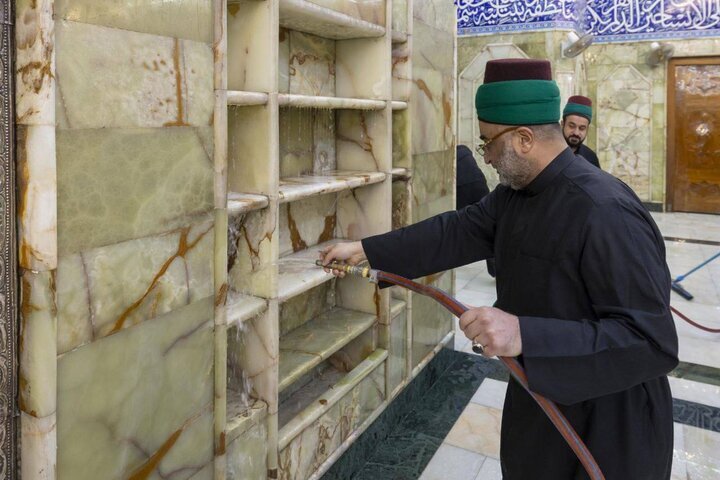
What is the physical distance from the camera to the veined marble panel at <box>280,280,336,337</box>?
96.7 inches

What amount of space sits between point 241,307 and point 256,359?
0.66 ft

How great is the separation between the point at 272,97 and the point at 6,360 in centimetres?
96

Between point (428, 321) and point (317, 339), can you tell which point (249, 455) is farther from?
point (428, 321)

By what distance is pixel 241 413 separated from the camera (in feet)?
6.00

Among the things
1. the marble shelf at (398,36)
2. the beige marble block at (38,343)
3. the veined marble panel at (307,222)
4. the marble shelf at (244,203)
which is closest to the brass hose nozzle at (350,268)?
the marble shelf at (244,203)

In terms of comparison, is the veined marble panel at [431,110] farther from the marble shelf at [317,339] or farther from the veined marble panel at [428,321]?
the marble shelf at [317,339]

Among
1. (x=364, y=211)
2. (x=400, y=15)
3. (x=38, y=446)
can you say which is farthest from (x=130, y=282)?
(x=400, y=15)

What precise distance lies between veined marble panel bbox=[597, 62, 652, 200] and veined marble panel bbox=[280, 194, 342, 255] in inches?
278

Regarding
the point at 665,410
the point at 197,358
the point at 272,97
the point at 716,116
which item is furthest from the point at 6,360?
the point at 716,116

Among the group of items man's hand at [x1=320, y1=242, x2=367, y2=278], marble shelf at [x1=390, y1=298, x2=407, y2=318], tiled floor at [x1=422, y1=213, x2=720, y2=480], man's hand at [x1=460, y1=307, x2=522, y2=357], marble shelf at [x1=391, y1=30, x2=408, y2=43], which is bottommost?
tiled floor at [x1=422, y1=213, x2=720, y2=480]

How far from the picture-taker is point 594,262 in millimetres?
1372

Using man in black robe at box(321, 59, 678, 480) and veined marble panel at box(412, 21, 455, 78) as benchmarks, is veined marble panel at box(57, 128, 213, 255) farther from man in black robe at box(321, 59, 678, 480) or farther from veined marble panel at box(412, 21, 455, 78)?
veined marble panel at box(412, 21, 455, 78)

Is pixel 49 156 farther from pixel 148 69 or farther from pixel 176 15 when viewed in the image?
pixel 176 15

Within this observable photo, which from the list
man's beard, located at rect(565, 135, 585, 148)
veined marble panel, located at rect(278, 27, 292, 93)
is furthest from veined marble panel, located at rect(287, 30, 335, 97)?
man's beard, located at rect(565, 135, 585, 148)
